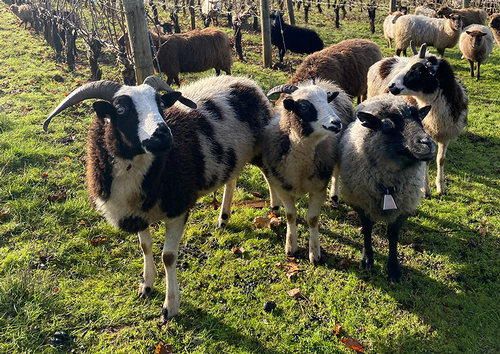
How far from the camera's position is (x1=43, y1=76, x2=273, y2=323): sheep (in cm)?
273

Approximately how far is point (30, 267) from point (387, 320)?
3582mm

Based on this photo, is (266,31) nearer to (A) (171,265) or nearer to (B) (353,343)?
(A) (171,265)

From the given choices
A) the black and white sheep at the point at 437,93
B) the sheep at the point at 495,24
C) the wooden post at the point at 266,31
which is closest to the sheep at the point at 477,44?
the sheep at the point at 495,24

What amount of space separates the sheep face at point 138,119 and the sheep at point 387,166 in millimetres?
1875

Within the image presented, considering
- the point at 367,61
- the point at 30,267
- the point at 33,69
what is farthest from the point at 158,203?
the point at 33,69

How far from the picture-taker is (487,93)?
8336 mm

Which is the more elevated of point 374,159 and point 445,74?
point 445,74

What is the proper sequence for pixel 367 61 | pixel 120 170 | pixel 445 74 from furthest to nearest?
pixel 367 61
pixel 445 74
pixel 120 170

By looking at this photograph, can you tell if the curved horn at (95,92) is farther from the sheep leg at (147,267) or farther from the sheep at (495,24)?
the sheep at (495,24)

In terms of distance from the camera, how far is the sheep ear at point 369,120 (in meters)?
3.29

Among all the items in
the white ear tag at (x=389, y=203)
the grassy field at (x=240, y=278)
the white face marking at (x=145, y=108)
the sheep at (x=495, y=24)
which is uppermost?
the sheep at (x=495, y=24)

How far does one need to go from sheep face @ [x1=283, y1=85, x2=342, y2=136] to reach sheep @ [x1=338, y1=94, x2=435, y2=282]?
0.31 metres

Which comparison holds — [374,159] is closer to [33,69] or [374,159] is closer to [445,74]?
[445,74]

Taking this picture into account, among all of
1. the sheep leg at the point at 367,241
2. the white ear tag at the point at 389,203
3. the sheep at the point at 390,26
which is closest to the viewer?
the white ear tag at the point at 389,203
